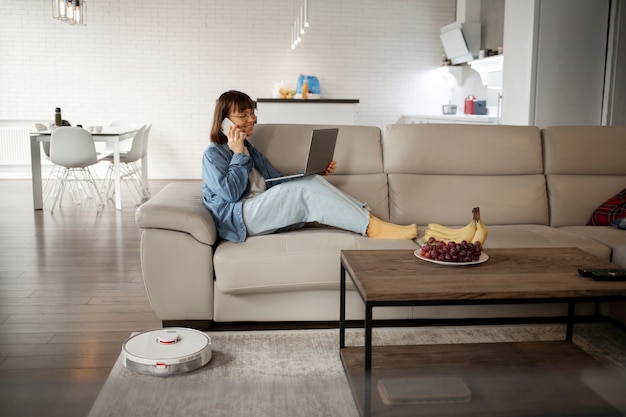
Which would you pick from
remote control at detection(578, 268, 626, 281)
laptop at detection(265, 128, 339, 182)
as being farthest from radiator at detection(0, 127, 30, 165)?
remote control at detection(578, 268, 626, 281)

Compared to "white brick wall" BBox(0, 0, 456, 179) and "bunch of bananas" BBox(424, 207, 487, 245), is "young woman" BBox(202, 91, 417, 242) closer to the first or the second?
"bunch of bananas" BBox(424, 207, 487, 245)

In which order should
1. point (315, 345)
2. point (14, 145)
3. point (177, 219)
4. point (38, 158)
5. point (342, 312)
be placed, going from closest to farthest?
point (342, 312)
point (315, 345)
point (177, 219)
point (38, 158)
point (14, 145)

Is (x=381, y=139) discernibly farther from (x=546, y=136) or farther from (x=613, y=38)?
(x=613, y=38)

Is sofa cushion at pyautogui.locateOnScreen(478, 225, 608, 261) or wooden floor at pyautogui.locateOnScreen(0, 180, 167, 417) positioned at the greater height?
sofa cushion at pyautogui.locateOnScreen(478, 225, 608, 261)

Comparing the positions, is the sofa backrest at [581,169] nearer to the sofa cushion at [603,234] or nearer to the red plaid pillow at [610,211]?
the red plaid pillow at [610,211]

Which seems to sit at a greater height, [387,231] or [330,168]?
[330,168]

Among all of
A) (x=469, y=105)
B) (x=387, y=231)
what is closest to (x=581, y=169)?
(x=387, y=231)

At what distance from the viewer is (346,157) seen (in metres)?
3.62

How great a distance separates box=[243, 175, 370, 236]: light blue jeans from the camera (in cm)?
311

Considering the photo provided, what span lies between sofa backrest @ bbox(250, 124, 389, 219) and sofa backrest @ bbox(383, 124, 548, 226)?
0.07m

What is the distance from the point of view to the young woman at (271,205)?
3.10m

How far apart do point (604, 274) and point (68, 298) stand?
8.70 ft

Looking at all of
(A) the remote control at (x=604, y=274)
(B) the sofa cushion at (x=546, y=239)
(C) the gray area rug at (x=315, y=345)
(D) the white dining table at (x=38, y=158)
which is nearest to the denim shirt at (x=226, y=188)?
(C) the gray area rug at (x=315, y=345)

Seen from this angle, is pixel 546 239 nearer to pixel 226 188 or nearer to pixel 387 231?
pixel 387 231
